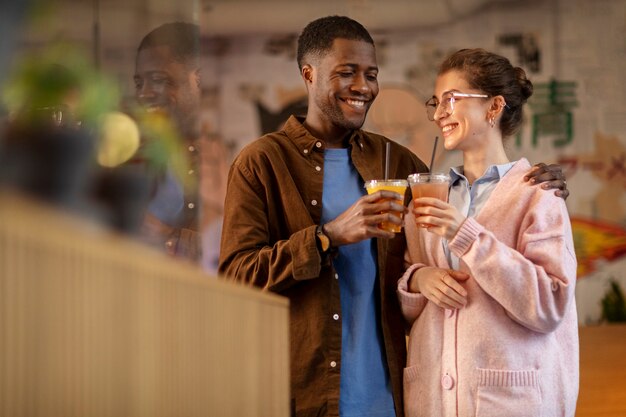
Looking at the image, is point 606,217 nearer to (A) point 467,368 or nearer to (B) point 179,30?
(A) point 467,368

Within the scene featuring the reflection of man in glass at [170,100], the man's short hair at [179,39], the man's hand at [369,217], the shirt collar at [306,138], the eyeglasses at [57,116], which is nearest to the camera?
the eyeglasses at [57,116]

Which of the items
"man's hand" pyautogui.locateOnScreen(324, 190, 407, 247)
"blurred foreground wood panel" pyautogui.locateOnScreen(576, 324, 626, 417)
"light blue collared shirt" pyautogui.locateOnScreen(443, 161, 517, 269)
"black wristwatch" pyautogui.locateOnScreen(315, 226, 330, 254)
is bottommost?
"blurred foreground wood panel" pyautogui.locateOnScreen(576, 324, 626, 417)

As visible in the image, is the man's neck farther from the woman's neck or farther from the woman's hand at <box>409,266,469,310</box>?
the woman's hand at <box>409,266,469,310</box>

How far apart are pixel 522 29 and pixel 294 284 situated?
452 centimetres

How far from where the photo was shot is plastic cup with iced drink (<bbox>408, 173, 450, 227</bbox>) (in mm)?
2031

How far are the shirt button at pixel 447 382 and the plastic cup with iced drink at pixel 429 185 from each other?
0.36 meters

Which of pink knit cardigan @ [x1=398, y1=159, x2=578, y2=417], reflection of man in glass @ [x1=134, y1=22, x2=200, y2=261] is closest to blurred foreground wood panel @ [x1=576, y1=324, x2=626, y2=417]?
pink knit cardigan @ [x1=398, y1=159, x2=578, y2=417]

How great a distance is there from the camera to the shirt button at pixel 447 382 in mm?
2062

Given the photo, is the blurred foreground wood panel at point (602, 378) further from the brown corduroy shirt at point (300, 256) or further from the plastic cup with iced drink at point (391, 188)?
the plastic cup with iced drink at point (391, 188)

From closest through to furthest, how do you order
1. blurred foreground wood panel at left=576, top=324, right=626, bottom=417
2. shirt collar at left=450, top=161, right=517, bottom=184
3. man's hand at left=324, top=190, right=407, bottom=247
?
1. man's hand at left=324, top=190, right=407, bottom=247
2. shirt collar at left=450, top=161, right=517, bottom=184
3. blurred foreground wood panel at left=576, top=324, right=626, bottom=417

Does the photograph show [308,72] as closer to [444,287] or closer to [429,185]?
[429,185]

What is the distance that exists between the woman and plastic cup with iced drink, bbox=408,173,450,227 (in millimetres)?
28

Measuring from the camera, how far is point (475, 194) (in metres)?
2.21

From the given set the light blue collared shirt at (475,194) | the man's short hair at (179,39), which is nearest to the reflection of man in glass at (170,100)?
the man's short hair at (179,39)
